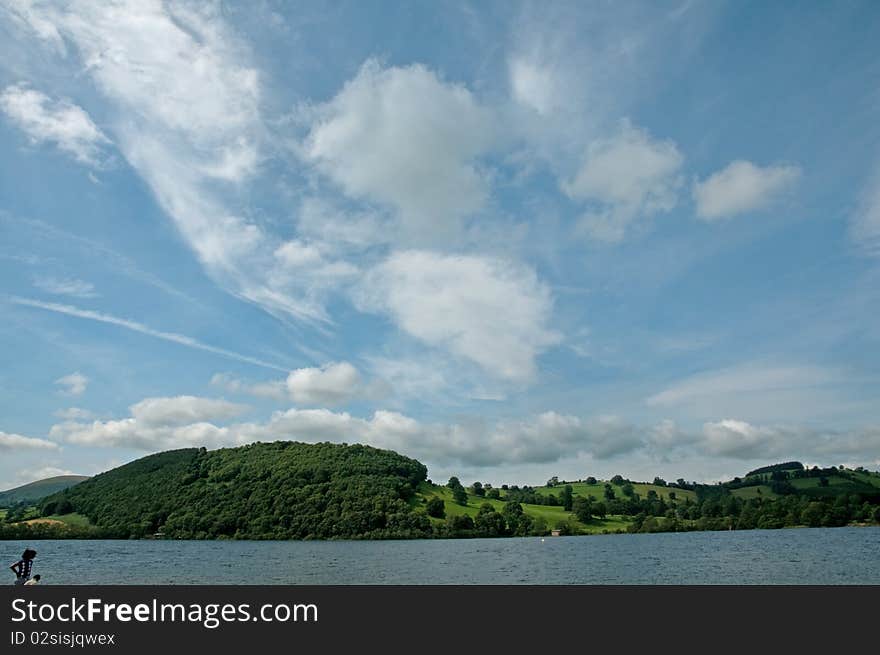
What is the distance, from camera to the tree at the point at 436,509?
190m

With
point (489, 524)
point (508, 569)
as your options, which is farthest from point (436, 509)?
point (508, 569)

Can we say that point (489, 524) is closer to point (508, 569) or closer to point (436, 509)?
point (436, 509)

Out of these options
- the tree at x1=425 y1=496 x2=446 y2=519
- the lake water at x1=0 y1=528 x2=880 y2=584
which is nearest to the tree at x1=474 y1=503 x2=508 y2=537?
the tree at x1=425 y1=496 x2=446 y2=519

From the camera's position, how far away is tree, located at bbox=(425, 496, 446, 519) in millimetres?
190000

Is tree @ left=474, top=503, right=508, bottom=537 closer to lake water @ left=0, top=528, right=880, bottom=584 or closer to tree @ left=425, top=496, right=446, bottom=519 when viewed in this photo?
tree @ left=425, top=496, right=446, bottom=519

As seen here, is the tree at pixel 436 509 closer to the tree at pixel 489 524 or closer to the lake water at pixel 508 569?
the tree at pixel 489 524

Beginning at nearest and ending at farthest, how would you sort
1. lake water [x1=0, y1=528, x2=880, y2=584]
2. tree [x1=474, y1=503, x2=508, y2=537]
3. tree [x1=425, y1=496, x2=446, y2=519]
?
lake water [x1=0, y1=528, x2=880, y2=584], tree [x1=474, y1=503, x2=508, y2=537], tree [x1=425, y1=496, x2=446, y2=519]

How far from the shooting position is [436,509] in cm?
19088

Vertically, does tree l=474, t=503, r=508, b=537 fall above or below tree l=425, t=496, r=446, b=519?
below

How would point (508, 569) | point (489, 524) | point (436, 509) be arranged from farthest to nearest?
point (436, 509)
point (489, 524)
point (508, 569)

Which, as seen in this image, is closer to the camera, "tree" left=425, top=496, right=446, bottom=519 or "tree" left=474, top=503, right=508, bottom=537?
"tree" left=474, top=503, right=508, bottom=537

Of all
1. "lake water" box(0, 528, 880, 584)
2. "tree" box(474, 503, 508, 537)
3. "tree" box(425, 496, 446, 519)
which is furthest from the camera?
"tree" box(425, 496, 446, 519)
